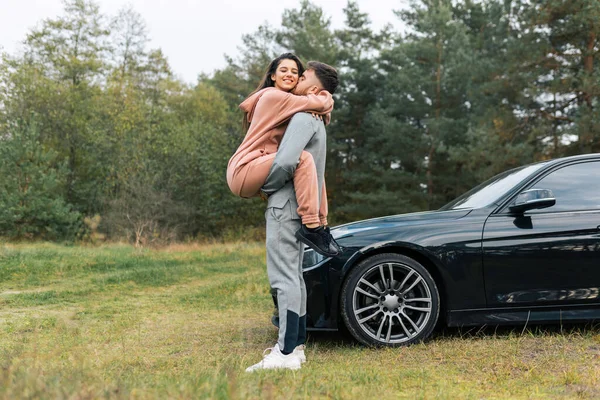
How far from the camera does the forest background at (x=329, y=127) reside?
76.0ft

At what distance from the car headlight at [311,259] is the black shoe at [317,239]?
714 millimetres

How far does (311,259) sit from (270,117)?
1260mm

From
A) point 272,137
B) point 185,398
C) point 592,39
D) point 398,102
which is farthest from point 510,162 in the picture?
point 185,398

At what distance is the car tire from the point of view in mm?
4453

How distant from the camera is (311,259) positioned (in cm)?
461

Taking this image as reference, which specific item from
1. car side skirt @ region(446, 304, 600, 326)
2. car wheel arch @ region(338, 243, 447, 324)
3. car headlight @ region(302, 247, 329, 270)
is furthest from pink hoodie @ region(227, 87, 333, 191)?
car side skirt @ region(446, 304, 600, 326)

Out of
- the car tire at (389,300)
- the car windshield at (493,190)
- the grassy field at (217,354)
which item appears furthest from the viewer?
the car windshield at (493,190)

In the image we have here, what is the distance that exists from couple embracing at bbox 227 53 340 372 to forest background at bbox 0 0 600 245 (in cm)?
1712

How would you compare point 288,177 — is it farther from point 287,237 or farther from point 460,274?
point 460,274

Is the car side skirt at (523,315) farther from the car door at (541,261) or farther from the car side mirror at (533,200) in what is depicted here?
the car side mirror at (533,200)

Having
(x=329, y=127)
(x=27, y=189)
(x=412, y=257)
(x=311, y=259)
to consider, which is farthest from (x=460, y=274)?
(x=329, y=127)

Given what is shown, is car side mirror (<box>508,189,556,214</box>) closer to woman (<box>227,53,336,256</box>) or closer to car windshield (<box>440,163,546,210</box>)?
car windshield (<box>440,163,546,210</box>)

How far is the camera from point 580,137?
2112 cm

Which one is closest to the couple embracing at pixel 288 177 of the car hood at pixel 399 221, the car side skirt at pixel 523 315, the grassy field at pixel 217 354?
the grassy field at pixel 217 354
